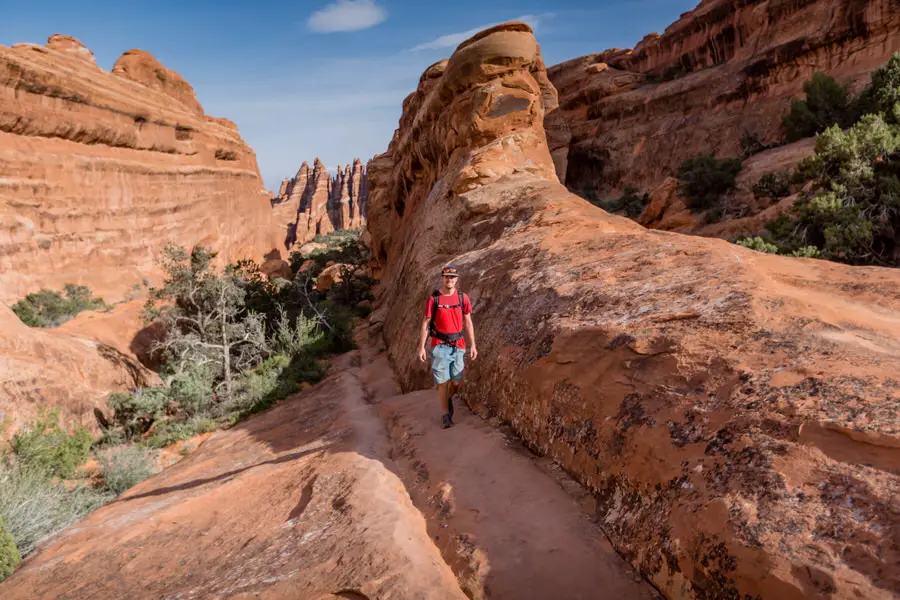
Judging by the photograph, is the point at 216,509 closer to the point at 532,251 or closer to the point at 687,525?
the point at 687,525

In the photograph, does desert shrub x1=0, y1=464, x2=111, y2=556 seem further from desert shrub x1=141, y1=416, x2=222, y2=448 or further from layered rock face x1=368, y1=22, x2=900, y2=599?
layered rock face x1=368, y1=22, x2=900, y2=599

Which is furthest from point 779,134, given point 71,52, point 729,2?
point 71,52

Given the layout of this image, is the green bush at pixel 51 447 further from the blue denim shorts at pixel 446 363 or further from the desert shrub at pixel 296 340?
the blue denim shorts at pixel 446 363

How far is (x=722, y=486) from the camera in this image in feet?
7.66

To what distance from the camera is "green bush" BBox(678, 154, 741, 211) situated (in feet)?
58.4

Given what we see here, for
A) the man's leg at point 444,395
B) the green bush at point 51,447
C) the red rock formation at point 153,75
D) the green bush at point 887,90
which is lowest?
the green bush at point 51,447

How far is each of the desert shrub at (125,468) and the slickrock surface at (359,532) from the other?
235 cm

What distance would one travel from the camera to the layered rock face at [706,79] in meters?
20.8

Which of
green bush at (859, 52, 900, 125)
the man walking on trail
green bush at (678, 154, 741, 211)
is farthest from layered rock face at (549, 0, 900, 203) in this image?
the man walking on trail

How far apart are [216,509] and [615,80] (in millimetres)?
35995

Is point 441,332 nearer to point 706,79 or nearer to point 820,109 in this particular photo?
point 820,109

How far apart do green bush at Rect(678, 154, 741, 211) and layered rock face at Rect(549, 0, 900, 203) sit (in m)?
6.43

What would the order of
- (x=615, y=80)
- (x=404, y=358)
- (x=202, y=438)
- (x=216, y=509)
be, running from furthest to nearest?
1. (x=615, y=80)
2. (x=202, y=438)
3. (x=404, y=358)
4. (x=216, y=509)

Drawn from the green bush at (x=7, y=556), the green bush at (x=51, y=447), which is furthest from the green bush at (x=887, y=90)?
the green bush at (x=51, y=447)
